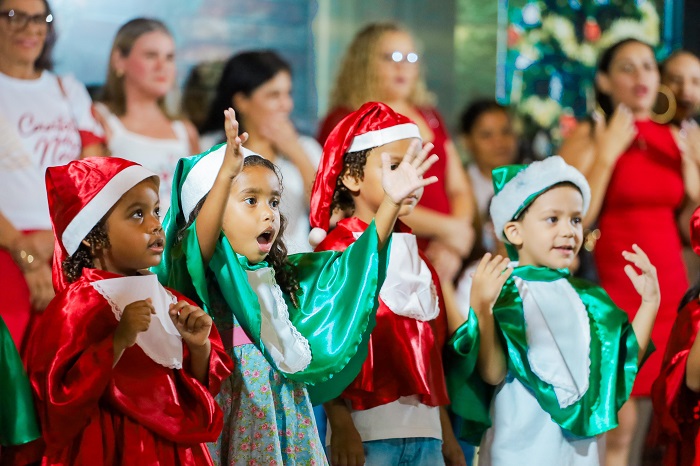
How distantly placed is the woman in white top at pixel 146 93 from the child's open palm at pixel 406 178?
1729 millimetres

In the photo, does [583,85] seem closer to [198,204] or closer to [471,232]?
[471,232]

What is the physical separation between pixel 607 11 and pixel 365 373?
12.4 feet

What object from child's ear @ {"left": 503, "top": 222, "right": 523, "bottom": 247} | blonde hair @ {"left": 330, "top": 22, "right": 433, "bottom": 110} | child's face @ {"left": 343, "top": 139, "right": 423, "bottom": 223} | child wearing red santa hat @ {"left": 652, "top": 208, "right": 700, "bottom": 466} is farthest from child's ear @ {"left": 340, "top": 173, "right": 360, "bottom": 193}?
blonde hair @ {"left": 330, "top": 22, "right": 433, "bottom": 110}

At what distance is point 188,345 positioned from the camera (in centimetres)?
255

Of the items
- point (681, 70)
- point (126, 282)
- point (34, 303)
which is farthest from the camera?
point (681, 70)

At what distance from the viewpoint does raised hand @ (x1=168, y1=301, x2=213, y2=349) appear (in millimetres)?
2449

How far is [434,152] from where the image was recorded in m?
4.62

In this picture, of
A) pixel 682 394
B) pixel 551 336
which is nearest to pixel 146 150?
pixel 551 336

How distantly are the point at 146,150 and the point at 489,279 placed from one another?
174 centimetres

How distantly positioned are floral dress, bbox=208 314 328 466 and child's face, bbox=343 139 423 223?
58cm

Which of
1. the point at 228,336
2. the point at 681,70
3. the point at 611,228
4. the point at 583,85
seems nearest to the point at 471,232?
the point at 611,228

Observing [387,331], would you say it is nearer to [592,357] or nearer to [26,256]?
[592,357]

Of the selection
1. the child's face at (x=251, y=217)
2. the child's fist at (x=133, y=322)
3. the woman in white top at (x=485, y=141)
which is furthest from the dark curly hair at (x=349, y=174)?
the woman in white top at (x=485, y=141)

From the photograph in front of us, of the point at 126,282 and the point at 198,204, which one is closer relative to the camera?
the point at 126,282
